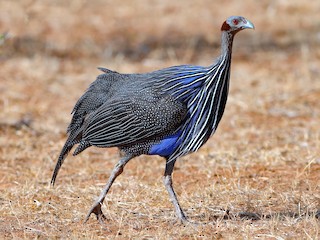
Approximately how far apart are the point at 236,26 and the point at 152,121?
2.62ft

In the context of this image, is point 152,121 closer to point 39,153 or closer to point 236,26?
point 236,26

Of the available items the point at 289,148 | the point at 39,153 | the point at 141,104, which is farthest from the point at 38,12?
the point at 141,104

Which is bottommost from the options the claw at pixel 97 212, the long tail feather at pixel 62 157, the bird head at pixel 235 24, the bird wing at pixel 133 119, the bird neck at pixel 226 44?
the claw at pixel 97 212

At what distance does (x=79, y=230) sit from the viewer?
195 inches

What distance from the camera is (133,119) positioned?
504 centimetres

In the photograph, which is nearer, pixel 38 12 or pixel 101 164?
pixel 101 164

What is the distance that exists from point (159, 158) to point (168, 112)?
2.30 meters

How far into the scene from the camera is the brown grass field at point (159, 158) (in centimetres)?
524

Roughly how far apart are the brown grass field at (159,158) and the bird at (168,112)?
0.42 meters

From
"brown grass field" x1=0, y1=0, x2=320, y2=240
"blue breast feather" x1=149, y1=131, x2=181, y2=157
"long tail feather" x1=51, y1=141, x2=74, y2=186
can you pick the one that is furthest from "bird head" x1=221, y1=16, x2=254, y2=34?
"long tail feather" x1=51, y1=141, x2=74, y2=186

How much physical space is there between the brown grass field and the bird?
42 cm

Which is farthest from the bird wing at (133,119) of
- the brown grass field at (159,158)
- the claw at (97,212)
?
the brown grass field at (159,158)

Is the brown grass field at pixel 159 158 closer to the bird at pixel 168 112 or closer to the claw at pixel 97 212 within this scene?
the claw at pixel 97 212

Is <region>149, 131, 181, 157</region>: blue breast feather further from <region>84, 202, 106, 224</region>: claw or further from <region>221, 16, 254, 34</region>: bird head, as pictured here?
<region>221, 16, 254, 34</region>: bird head
